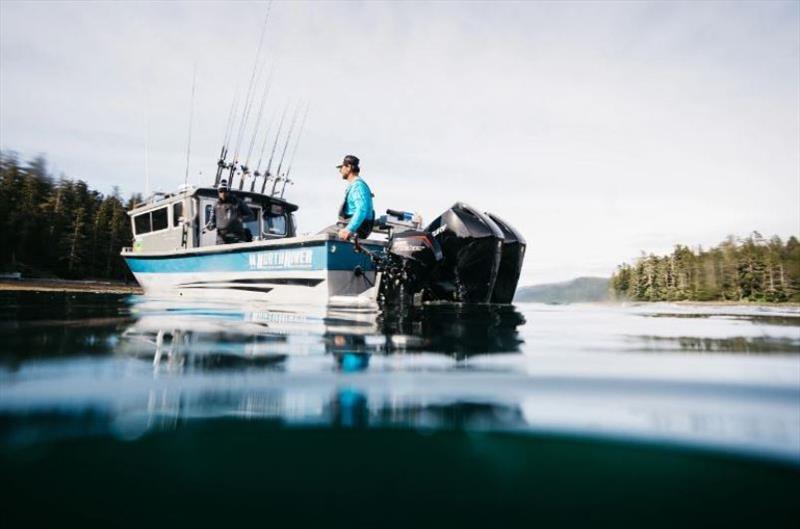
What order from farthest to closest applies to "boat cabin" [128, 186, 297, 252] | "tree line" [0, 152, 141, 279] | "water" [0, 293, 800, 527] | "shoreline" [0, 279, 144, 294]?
"tree line" [0, 152, 141, 279], "shoreline" [0, 279, 144, 294], "boat cabin" [128, 186, 297, 252], "water" [0, 293, 800, 527]

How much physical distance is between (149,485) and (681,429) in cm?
118

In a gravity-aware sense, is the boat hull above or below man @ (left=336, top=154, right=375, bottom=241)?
below

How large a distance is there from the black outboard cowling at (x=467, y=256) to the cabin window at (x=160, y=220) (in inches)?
273

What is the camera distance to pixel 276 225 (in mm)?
10859

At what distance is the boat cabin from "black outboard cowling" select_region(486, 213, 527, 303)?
17.3 feet

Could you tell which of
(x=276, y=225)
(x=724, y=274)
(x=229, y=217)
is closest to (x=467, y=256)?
(x=229, y=217)

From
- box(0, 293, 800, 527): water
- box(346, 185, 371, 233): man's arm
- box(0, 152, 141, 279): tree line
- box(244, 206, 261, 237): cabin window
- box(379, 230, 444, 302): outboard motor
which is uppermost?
box(0, 152, 141, 279): tree line

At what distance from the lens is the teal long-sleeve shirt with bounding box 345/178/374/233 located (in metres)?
6.58

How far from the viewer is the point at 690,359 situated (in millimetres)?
2234

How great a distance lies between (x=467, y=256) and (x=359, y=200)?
77.4 inches

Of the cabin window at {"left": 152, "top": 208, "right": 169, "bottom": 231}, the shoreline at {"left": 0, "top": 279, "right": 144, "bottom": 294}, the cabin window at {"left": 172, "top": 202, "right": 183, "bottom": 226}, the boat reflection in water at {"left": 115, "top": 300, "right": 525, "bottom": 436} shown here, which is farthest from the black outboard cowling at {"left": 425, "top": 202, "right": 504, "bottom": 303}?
the shoreline at {"left": 0, "top": 279, "right": 144, "bottom": 294}

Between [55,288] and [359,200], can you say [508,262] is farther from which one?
[55,288]

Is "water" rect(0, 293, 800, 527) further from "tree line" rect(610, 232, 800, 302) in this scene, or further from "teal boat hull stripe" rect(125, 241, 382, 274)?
"tree line" rect(610, 232, 800, 302)

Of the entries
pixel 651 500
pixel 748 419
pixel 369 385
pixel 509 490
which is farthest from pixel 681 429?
pixel 369 385
